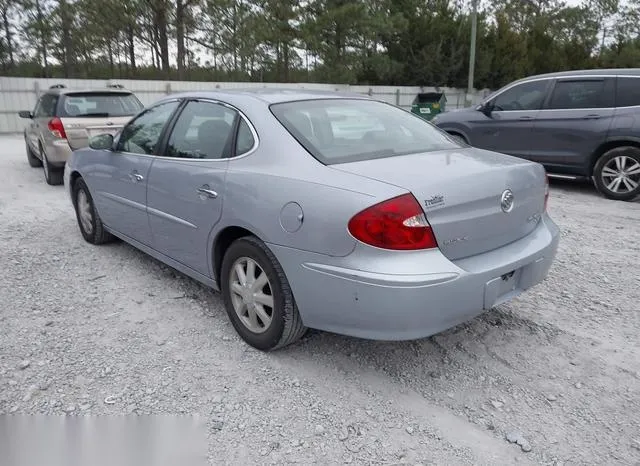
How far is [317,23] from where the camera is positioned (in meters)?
26.4

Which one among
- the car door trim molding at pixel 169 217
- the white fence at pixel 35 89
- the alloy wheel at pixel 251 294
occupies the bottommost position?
the alloy wheel at pixel 251 294

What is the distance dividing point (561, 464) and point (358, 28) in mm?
27425

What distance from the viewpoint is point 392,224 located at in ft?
8.10

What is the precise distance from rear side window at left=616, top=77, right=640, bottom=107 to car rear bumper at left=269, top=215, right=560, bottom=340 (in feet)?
17.8

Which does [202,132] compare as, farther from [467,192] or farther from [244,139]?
[467,192]

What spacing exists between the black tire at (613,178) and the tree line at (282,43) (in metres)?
18.9

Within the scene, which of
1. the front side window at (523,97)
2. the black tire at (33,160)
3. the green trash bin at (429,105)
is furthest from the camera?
the green trash bin at (429,105)

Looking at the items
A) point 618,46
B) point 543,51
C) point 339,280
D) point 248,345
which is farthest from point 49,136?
point 618,46

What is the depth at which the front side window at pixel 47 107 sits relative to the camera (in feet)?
26.6

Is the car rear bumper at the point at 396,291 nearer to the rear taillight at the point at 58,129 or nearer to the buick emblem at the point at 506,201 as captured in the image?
the buick emblem at the point at 506,201

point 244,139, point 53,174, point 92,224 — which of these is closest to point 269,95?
point 244,139

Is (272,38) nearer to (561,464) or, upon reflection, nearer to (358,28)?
(358,28)

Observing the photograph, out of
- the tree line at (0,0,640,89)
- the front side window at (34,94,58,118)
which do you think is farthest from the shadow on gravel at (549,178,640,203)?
the tree line at (0,0,640,89)

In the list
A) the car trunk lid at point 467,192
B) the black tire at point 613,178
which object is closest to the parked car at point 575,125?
the black tire at point 613,178
